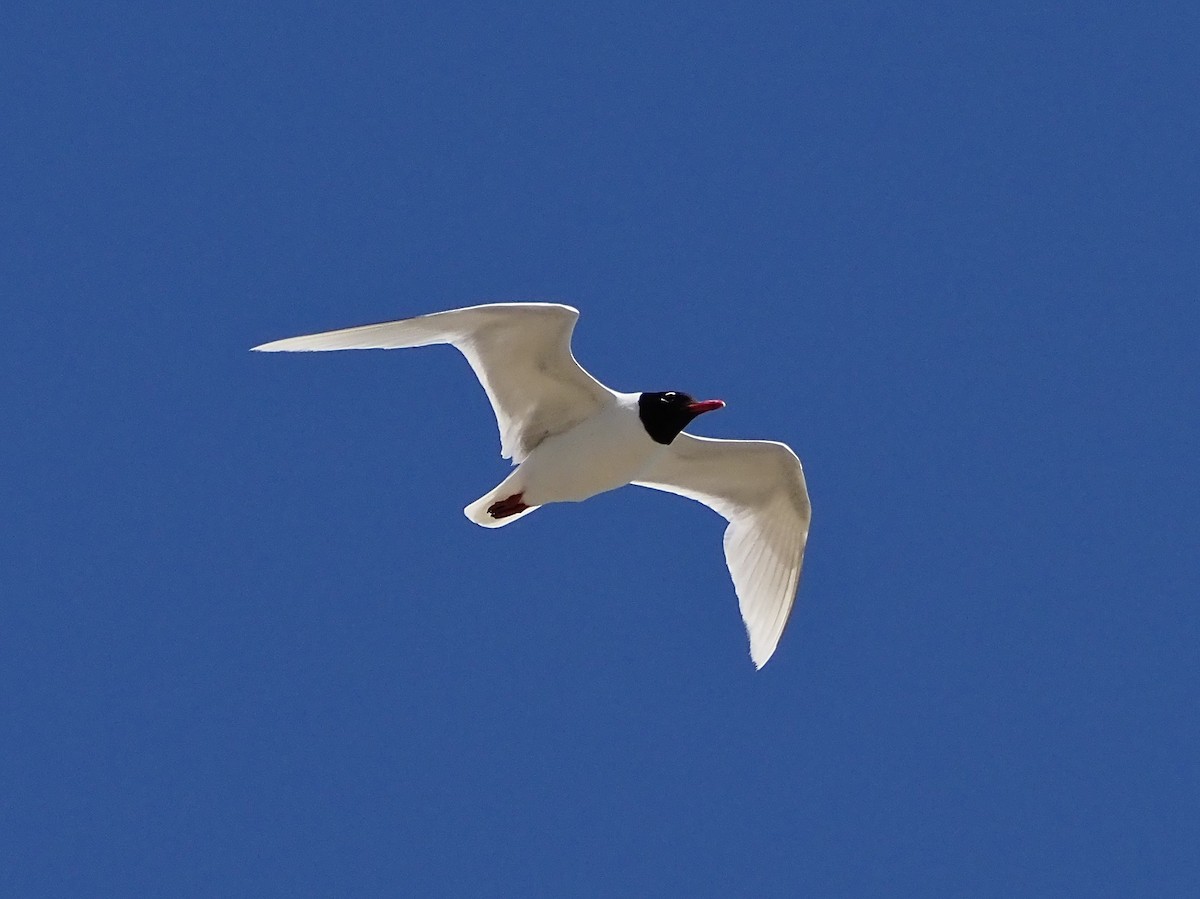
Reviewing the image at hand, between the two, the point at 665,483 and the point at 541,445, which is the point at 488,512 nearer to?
the point at 541,445

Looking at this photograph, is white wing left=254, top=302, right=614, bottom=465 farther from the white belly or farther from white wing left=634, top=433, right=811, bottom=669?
white wing left=634, top=433, right=811, bottom=669

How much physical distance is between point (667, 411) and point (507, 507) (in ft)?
4.00

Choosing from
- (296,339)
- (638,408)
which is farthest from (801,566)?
(296,339)

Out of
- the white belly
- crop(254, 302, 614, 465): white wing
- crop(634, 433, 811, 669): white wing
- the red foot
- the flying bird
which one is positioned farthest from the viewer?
crop(634, 433, 811, 669): white wing

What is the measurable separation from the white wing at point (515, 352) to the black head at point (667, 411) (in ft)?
0.94

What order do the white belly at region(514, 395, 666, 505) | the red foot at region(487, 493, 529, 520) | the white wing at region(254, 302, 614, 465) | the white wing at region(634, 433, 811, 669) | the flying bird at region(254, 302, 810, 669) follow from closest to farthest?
the white wing at region(254, 302, 614, 465) < the flying bird at region(254, 302, 810, 669) < the white belly at region(514, 395, 666, 505) < the red foot at region(487, 493, 529, 520) < the white wing at region(634, 433, 811, 669)

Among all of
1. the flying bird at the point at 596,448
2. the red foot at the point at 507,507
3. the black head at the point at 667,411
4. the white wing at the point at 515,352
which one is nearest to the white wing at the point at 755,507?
the flying bird at the point at 596,448

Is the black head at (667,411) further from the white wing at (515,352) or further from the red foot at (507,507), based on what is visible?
the red foot at (507,507)

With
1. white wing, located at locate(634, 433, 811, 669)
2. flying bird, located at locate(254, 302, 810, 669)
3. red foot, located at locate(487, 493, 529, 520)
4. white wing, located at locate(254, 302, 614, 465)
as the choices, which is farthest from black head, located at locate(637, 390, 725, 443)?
red foot, located at locate(487, 493, 529, 520)

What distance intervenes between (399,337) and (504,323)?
0.64m

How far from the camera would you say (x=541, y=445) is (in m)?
10.9

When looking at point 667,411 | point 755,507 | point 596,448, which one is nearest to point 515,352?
point 596,448

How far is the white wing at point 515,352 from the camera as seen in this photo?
1011 centimetres

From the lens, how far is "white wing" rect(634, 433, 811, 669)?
38.3 ft
